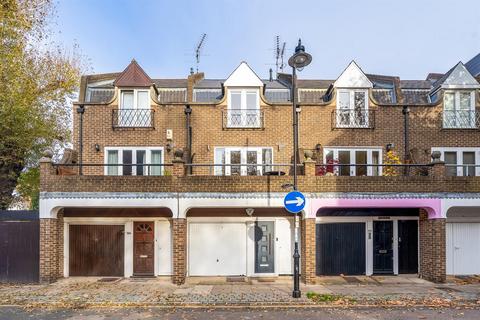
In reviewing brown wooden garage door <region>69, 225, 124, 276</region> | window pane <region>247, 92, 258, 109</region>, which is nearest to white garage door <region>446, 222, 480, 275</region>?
window pane <region>247, 92, 258, 109</region>

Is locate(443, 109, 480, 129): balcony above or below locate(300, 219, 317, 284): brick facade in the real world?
above

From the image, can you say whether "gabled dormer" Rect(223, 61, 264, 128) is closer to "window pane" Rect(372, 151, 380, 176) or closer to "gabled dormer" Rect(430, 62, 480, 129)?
"window pane" Rect(372, 151, 380, 176)

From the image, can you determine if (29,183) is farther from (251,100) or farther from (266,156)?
(266,156)

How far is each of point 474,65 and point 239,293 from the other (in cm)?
1741

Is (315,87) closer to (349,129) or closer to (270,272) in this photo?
(349,129)

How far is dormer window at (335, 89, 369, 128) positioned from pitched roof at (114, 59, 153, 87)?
8.37 metres

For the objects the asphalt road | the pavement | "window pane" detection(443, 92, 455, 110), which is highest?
"window pane" detection(443, 92, 455, 110)

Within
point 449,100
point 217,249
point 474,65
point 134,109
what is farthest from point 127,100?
point 474,65

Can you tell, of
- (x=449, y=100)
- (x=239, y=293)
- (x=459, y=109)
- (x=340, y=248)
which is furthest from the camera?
(x=449, y=100)

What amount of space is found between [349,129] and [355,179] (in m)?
3.67

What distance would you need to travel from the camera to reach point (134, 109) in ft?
52.3

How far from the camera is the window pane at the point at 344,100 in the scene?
53.1ft

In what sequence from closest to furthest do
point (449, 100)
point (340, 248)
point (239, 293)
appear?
1. point (239, 293)
2. point (340, 248)
3. point (449, 100)

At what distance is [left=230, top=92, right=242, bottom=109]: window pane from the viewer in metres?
16.1
